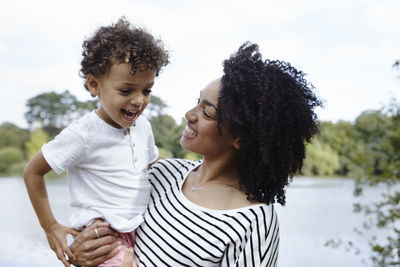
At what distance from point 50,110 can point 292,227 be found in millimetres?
5566

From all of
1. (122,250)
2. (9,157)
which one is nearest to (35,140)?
(9,157)

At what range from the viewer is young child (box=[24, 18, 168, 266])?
1.21 metres

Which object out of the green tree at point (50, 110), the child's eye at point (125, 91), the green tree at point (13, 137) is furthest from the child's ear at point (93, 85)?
the green tree at point (13, 137)

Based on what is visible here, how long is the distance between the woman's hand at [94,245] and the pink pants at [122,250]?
1 centimetres

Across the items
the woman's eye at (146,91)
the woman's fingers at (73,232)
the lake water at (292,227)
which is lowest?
the lake water at (292,227)

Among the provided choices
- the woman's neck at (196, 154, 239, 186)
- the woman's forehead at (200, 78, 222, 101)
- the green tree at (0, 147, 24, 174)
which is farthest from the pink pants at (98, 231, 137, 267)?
the green tree at (0, 147, 24, 174)

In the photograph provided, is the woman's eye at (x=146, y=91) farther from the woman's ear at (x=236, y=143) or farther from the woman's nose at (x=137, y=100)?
the woman's ear at (x=236, y=143)

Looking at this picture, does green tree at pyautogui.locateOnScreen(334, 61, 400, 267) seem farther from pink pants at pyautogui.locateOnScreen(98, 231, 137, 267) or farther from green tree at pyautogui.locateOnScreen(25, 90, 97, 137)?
green tree at pyautogui.locateOnScreen(25, 90, 97, 137)

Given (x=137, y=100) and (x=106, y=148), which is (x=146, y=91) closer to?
(x=137, y=100)

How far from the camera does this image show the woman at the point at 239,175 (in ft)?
3.71

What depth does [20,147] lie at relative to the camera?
7.23 m

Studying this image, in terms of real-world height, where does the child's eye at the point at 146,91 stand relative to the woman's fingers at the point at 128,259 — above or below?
above

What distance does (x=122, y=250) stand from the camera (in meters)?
1.28

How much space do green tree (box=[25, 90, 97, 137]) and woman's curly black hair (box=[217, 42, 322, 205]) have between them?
4612mm
